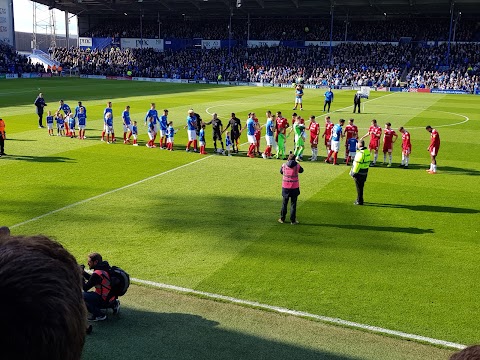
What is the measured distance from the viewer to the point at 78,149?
2261 cm

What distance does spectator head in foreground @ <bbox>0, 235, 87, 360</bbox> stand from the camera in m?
1.37

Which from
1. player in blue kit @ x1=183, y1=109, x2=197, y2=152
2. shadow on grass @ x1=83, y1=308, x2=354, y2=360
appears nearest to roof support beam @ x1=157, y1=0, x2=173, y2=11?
player in blue kit @ x1=183, y1=109, x2=197, y2=152

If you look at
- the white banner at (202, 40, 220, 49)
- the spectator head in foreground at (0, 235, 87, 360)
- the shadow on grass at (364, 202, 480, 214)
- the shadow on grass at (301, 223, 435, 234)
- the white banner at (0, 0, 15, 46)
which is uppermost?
the white banner at (0, 0, 15, 46)

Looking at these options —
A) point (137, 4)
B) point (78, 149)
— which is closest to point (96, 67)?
point (137, 4)

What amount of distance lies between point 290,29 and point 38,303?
78.2 metres

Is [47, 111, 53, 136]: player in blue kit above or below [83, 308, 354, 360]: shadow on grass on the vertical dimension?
above

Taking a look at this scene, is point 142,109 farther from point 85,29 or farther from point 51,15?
point 85,29

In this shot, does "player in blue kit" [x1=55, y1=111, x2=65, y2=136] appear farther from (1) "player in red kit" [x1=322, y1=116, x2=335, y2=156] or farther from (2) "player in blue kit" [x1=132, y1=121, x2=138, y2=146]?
(1) "player in red kit" [x1=322, y1=116, x2=335, y2=156]

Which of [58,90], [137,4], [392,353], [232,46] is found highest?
[137,4]

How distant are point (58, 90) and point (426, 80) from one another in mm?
40420

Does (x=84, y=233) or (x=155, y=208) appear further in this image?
(x=155, y=208)

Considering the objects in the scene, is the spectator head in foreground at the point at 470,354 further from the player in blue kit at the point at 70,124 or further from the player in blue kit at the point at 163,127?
the player in blue kit at the point at 70,124

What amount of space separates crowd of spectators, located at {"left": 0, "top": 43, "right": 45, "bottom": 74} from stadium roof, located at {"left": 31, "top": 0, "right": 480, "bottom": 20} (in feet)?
34.7

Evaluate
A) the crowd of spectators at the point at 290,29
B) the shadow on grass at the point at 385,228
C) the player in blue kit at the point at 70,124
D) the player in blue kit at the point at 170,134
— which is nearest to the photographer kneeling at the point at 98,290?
the shadow on grass at the point at 385,228
